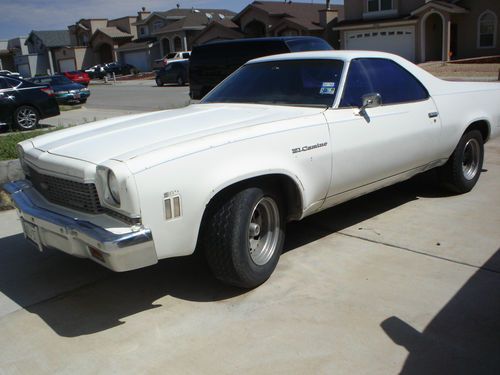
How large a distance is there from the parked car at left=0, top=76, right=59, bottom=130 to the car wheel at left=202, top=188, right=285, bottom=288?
11192 mm

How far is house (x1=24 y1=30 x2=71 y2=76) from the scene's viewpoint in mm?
71625

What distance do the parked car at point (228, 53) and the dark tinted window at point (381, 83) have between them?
5.77 m

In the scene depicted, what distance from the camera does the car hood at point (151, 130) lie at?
352 cm

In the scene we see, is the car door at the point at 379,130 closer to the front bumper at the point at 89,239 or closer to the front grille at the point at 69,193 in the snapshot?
the front bumper at the point at 89,239

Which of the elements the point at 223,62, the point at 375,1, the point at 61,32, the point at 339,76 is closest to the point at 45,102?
the point at 223,62

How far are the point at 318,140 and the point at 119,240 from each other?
1.73 m

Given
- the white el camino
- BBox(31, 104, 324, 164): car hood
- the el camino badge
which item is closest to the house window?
the white el camino

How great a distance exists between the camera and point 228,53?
11.9 metres

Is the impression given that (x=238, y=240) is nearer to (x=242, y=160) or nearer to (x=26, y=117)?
(x=242, y=160)

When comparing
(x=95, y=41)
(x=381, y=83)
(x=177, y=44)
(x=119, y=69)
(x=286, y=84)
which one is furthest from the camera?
(x=95, y=41)

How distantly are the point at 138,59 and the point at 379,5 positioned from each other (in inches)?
1231

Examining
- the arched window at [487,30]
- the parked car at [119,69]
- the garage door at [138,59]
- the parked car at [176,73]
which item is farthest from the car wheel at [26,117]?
the garage door at [138,59]

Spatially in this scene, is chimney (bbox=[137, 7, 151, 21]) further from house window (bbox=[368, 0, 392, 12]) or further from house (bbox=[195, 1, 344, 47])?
house window (bbox=[368, 0, 392, 12])

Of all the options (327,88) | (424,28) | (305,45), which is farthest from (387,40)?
(327,88)
